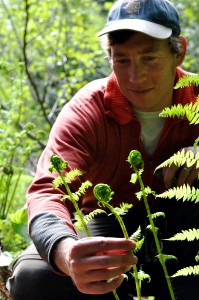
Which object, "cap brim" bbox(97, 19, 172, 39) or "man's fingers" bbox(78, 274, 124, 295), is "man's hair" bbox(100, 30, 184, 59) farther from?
"man's fingers" bbox(78, 274, 124, 295)

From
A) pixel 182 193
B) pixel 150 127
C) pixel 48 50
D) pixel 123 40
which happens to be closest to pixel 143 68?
pixel 123 40

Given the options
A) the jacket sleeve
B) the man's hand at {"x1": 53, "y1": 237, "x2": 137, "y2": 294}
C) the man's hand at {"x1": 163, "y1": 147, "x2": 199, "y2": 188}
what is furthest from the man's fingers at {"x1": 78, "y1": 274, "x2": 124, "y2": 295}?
the man's hand at {"x1": 163, "y1": 147, "x2": 199, "y2": 188}

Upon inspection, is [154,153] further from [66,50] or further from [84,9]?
[84,9]

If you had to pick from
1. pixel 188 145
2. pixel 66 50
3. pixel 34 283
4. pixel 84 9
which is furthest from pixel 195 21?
pixel 34 283

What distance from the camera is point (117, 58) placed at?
2471 millimetres

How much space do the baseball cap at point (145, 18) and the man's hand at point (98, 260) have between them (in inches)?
45.9

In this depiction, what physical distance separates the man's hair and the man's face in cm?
2

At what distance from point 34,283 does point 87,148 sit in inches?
22.8

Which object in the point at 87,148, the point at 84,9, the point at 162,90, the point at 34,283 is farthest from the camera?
the point at 84,9

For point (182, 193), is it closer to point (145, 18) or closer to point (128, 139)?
point (128, 139)

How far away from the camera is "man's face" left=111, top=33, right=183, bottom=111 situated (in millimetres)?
2432

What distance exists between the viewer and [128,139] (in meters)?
2.51

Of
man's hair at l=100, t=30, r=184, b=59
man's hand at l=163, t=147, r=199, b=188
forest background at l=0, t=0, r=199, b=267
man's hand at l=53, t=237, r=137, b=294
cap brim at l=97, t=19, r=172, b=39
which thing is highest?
cap brim at l=97, t=19, r=172, b=39

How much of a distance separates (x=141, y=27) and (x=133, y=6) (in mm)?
175
